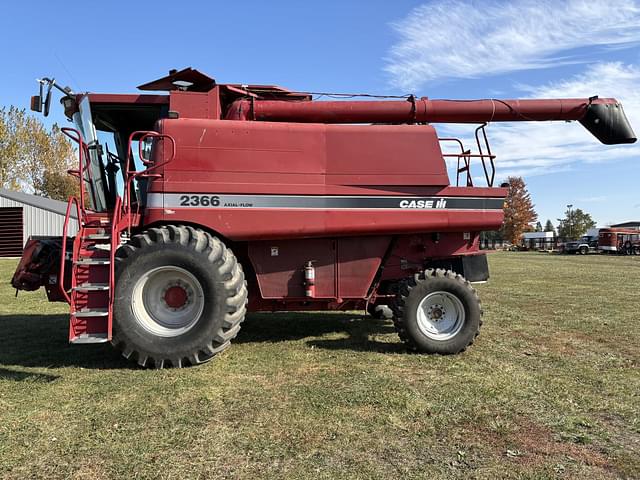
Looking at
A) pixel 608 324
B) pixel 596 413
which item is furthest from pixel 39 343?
pixel 608 324

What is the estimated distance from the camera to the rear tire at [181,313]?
5.11m

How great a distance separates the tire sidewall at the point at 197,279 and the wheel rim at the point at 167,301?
62 mm

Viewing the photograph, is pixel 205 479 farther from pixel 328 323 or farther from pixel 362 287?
pixel 328 323

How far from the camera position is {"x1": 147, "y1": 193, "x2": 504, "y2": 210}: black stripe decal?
5.49 metres

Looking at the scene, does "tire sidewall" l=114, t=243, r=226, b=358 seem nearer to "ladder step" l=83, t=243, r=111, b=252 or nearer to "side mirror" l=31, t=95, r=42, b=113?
"ladder step" l=83, t=243, r=111, b=252

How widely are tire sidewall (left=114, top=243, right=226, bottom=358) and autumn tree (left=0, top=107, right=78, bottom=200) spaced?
1428 inches

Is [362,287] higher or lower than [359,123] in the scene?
lower

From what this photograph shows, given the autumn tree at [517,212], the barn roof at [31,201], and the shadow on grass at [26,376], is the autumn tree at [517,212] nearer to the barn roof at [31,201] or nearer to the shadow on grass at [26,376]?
the barn roof at [31,201]

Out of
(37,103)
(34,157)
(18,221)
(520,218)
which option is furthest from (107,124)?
(520,218)

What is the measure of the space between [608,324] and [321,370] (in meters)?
5.27

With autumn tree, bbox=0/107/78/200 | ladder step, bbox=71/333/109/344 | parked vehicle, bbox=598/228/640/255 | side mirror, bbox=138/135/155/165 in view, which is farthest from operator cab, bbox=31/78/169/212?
parked vehicle, bbox=598/228/640/255

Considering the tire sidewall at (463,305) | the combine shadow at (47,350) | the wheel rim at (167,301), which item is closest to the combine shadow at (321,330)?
the tire sidewall at (463,305)

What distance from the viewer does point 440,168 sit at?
594cm

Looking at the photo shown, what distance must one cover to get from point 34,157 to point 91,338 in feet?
138
